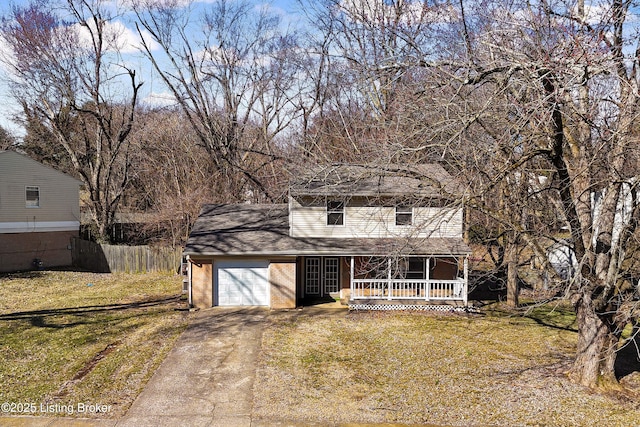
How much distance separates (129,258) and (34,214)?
5406 mm

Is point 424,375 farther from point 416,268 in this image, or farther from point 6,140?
point 6,140

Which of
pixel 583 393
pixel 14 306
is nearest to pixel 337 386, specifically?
pixel 583 393

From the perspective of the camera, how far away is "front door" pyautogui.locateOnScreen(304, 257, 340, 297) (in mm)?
19047

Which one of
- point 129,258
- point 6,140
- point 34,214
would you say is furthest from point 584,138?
point 6,140

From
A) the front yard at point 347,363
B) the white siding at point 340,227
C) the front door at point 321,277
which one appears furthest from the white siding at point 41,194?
the front door at point 321,277

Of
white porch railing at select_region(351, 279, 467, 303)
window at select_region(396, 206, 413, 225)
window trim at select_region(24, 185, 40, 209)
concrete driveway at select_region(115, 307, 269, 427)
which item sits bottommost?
concrete driveway at select_region(115, 307, 269, 427)

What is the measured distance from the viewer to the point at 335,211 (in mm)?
18141

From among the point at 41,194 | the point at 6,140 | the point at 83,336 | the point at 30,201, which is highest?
the point at 6,140

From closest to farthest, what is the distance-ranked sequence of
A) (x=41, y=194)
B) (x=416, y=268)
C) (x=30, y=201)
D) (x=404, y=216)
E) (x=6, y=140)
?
(x=404, y=216)
(x=416, y=268)
(x=30, y=201)
(x=41, y=194)
(x=6, y=140)

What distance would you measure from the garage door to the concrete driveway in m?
1.95

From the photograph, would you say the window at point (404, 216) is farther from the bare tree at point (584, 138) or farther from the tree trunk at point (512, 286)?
the bare tree at point (584, 138)

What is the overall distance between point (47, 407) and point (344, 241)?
1104 cm

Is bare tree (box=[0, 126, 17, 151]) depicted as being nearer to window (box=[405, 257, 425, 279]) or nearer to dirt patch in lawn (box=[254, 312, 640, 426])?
dirt patch in lawn (box=[254, 312, 640, 426])

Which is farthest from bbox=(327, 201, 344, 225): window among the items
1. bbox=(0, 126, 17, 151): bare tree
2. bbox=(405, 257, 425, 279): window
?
bbox=(0, 126, 17, 151): bare tree
